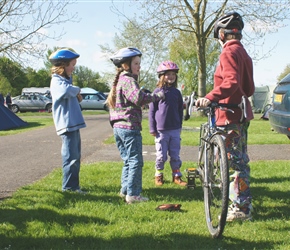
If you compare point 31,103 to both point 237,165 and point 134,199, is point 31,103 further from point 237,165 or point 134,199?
point 237,165

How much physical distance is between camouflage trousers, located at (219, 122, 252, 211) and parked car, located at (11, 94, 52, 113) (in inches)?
1469

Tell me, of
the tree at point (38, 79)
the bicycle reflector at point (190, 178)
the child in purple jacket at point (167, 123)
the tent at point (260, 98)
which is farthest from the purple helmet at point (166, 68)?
the tree at point (38, 79)

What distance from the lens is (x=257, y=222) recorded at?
3.92 meters

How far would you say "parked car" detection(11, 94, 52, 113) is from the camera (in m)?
40.1

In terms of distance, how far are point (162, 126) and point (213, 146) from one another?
2177 mm

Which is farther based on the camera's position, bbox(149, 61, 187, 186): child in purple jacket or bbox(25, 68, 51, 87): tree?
bbox(25, 68, 51, 87): tree

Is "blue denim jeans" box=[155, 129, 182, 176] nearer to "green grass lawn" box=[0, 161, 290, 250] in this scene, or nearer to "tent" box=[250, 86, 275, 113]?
"green grass lawn" box=[0, 161, 290, 250]

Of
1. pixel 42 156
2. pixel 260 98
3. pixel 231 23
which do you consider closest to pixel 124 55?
pixel 231 23

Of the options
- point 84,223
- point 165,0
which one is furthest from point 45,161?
point 165,0

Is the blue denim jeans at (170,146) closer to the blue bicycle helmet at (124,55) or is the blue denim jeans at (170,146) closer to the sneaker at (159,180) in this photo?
the sneaker at (159,180)

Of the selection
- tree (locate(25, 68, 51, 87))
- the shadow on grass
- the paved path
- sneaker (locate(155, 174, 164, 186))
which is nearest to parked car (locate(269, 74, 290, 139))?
the paved path

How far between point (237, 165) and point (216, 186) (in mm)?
524

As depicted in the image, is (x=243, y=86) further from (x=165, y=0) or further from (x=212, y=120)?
(x=165, y=0)

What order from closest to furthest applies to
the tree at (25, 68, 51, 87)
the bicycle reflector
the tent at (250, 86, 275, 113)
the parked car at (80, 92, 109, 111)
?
the bicycle reflector < the tent at (250, 86, 275, 113) < the parked car at (80, 92, 109, 111) < the tree at (25, 68, 51, 87)
